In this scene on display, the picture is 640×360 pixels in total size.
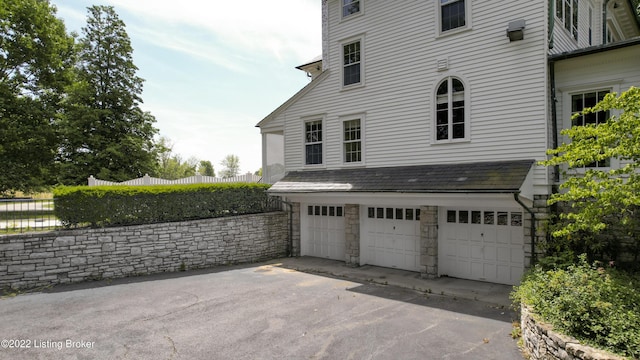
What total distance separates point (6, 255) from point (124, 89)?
61.3 feet

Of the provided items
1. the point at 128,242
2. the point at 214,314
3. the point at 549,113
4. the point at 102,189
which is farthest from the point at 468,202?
the point at 102,189

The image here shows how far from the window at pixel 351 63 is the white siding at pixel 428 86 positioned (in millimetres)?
283

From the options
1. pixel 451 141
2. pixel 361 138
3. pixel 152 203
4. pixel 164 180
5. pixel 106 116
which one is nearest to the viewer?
pixel 451 141

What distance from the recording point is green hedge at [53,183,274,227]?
448 inches

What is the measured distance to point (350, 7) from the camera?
14.0 metres

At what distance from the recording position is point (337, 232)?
1452 cm

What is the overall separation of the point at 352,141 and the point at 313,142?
205 centimetres

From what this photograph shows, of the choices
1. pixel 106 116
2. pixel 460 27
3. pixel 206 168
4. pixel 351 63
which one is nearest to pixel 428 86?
pixel 460 27

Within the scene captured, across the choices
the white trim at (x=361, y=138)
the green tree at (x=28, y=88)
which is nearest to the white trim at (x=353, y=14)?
the white trim at (x=361, y=138)

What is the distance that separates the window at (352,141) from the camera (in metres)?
13.6

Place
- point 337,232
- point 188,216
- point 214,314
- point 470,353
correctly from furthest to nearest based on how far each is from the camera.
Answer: point 337,232 → point 188,216 → point 214,314 → point 470,353

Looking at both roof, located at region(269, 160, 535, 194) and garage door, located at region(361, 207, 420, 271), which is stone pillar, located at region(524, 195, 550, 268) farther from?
garage door, located at region(361, 207, 420, 271)

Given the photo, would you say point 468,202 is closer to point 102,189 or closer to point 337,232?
point 337,232

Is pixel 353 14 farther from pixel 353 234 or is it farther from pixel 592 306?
pixel 592 306
